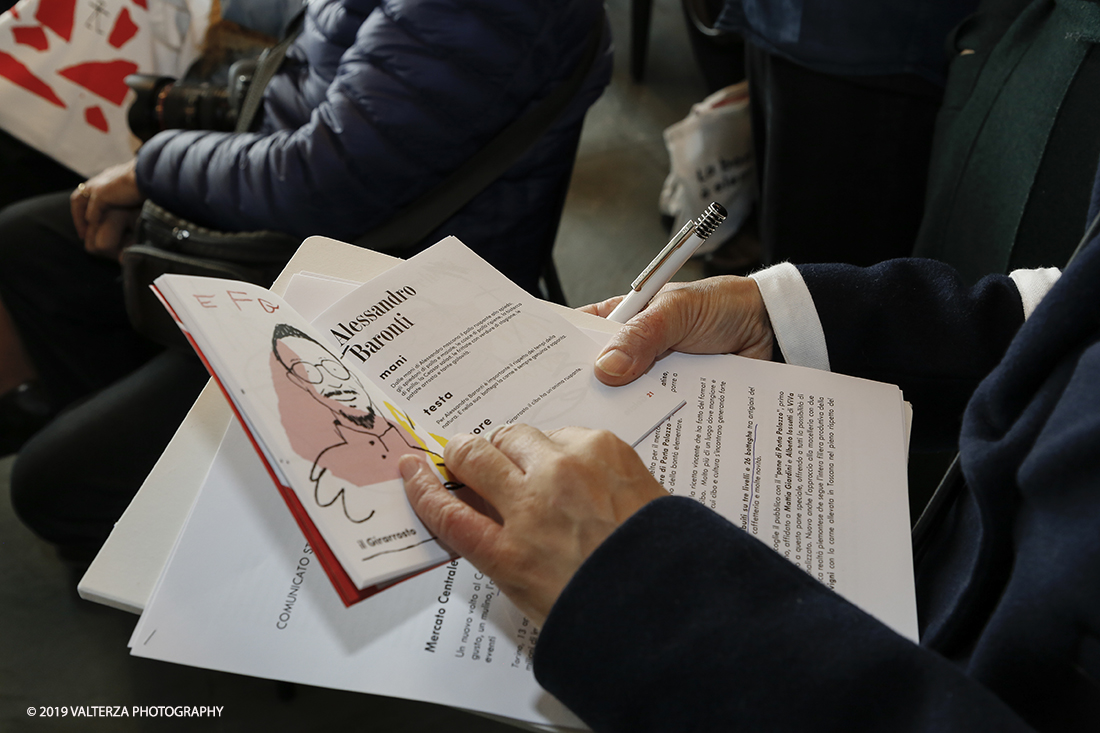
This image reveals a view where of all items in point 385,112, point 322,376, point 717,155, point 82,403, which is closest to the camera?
point 322,376

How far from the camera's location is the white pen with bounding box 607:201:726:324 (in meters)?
0.61

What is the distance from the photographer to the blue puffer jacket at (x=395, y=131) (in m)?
0.88

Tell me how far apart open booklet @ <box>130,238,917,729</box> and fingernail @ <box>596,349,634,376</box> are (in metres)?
0.04

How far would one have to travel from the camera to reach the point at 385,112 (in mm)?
902

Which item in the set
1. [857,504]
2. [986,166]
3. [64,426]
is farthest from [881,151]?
[64,426]

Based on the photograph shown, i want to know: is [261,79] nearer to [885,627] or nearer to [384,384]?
[384,384]

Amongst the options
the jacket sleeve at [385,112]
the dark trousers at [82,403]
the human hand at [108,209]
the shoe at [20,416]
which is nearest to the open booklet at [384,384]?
the jacket sleeve at [385,112]

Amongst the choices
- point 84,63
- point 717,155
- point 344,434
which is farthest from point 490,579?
point 717,155

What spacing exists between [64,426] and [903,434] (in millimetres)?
990

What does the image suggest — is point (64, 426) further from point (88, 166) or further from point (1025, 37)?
point (1025, 37)

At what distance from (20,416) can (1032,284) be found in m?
1.66

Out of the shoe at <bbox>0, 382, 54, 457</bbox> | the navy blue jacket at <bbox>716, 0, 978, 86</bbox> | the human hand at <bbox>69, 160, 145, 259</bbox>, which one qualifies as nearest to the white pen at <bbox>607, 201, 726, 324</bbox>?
the navy blue jacket at <bbox>716, 0, 978, 86</bbox>

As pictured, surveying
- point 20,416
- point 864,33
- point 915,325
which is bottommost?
point 20,416

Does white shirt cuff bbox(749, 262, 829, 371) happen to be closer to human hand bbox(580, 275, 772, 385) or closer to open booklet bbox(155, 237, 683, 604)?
human hand bbox(580, 275, 772, 385)
